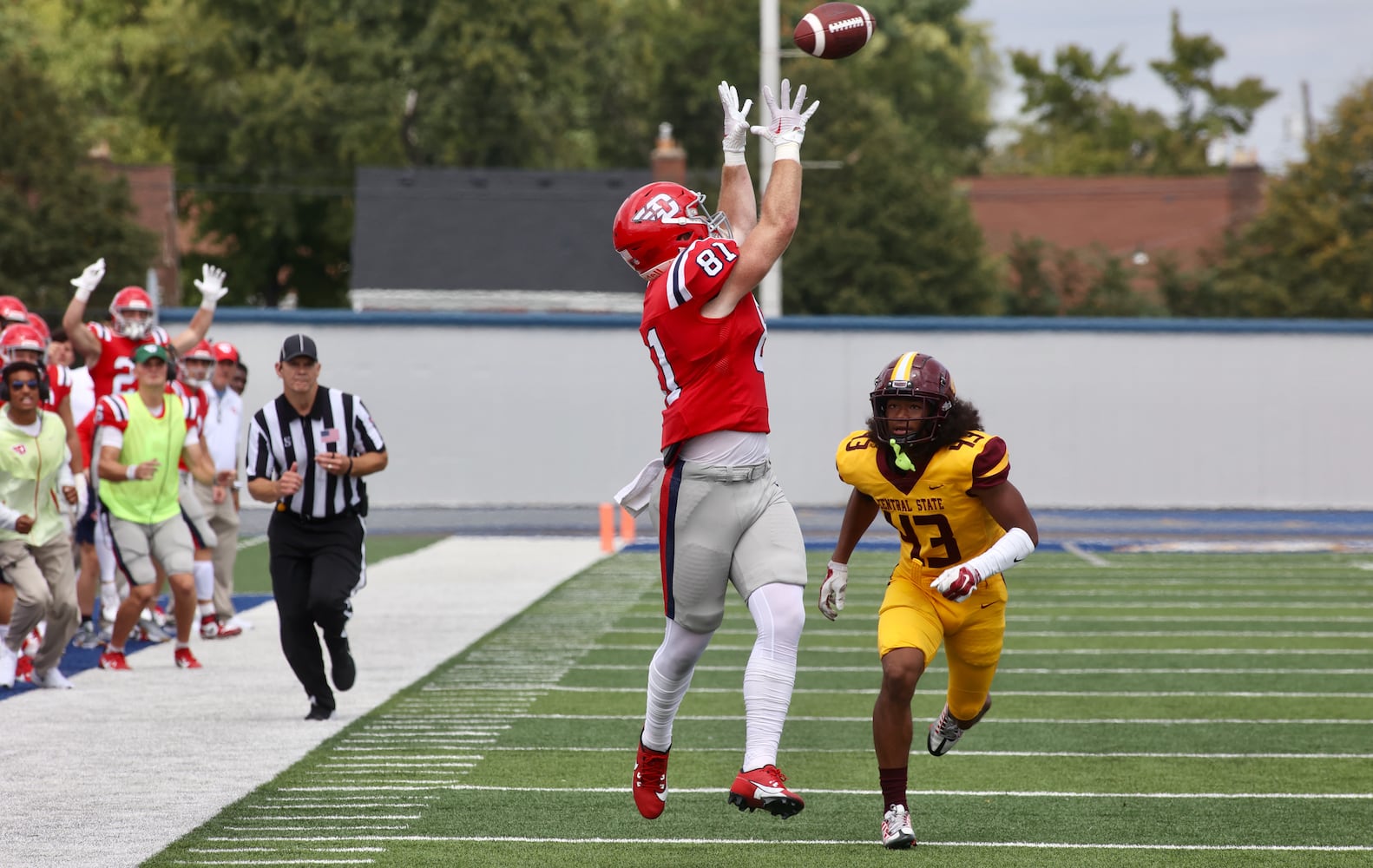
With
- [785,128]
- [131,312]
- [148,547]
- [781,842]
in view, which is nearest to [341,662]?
[148,547]

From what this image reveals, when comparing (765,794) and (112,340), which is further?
(112,340)

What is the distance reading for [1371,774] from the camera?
7.28 m

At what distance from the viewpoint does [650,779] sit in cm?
563

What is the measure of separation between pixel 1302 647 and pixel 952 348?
40.1 feet

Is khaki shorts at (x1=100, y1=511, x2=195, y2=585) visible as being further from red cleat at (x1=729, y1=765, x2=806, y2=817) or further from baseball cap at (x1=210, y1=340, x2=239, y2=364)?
red cleat at (x1=729, y1=765, x2=806, y2=817)

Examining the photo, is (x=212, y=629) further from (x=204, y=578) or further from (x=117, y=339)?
(x=117, y=339)

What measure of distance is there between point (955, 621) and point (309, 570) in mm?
3452

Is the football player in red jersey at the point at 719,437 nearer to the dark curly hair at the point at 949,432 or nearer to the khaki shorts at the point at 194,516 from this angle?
the dark curly hair at the point at 949,432

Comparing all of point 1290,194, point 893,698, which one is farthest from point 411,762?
point 1290,194

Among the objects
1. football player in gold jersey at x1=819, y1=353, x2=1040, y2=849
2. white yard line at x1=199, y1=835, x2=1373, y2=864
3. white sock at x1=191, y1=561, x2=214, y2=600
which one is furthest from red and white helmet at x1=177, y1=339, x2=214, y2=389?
football player in gold jersey at x1=819, y1=353, x2=1040, y2=849

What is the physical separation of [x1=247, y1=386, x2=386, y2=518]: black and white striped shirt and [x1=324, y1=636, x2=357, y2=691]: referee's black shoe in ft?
2.20

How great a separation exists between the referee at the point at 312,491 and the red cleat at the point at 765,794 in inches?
135

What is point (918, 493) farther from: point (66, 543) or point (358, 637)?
point (358, 637)

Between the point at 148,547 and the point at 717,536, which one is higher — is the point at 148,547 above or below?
below
